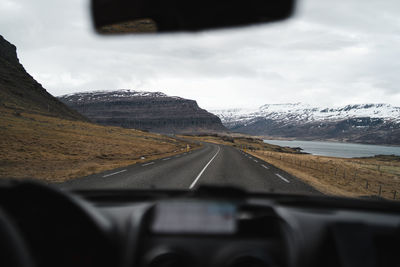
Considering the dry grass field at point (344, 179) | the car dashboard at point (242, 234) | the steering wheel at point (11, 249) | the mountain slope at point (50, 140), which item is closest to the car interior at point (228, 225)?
the car dashboard at point (242, 234)

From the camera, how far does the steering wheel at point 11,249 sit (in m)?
1.30

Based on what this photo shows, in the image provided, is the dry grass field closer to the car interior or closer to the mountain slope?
the car interior

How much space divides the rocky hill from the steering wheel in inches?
3577

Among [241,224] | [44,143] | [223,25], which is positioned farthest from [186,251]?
[44,143]

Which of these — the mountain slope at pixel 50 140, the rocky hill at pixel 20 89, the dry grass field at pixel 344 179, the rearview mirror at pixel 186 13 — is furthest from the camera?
the rocky hill at pixel 20 89

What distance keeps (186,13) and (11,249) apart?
7.22 feet

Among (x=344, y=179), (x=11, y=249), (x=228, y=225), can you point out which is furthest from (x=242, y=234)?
(x=344, y=179)

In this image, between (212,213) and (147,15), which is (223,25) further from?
(212,213)

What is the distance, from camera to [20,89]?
323ft

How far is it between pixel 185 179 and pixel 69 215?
36.5 ft

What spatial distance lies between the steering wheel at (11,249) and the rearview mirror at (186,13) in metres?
1.98

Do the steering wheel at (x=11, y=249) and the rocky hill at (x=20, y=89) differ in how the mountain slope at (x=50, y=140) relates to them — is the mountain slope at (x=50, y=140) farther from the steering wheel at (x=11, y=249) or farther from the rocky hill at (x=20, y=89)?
the steering wheel at (x=11, y=249)

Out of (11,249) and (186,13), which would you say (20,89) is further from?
(11,249)

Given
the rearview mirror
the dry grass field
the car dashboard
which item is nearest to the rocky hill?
the dry grass field
